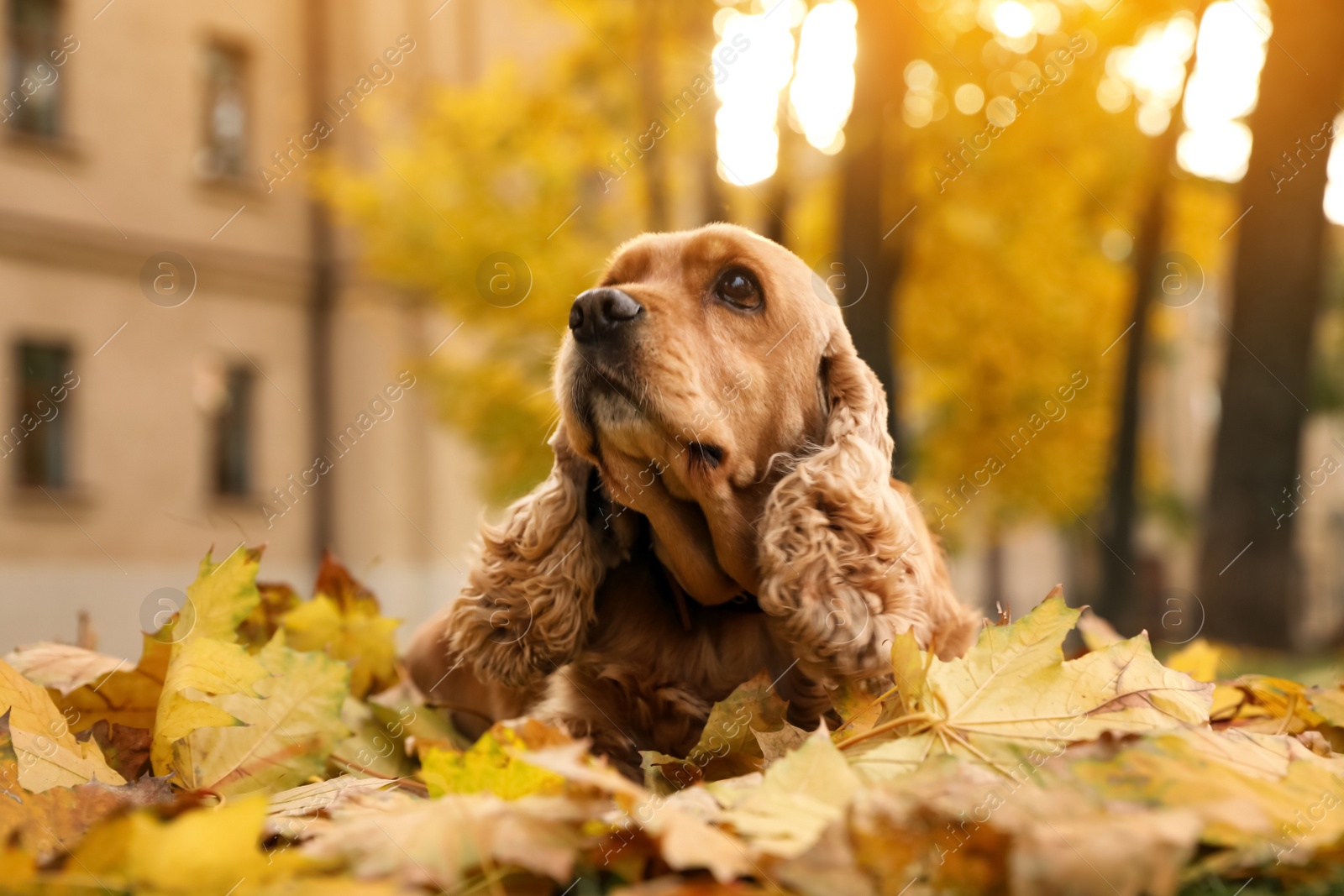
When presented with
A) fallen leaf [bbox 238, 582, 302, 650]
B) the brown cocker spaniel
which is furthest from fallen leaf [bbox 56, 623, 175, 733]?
the brown cocker spaniel

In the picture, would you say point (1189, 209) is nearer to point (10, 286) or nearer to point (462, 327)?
point (462, 327)

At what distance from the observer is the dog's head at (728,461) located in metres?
1.98

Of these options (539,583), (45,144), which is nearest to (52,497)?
(45,144)

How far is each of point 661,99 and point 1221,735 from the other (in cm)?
1102

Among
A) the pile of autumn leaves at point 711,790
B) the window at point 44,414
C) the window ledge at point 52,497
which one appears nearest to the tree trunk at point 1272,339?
the pile of autumn leaves at point 711,790

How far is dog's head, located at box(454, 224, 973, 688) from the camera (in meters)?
1.98

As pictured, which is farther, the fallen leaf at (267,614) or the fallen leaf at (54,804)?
the fallen leaf at (267,614)

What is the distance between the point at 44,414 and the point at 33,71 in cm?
465

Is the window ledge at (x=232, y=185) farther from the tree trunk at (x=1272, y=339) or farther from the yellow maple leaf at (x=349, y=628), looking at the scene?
the yellow maple leaf at (x=349, y=628)

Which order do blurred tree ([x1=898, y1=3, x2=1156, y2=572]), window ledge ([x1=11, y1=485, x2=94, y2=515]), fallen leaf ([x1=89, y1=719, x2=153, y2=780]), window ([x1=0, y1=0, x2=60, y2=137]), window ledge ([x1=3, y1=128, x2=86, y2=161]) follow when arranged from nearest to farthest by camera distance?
fallen leaf ([x1=89, y1=719, x2=153, y2=780]), blurred tree ([x1=898, y1=3, x2=1156, y2=572]), window ledge ([x1=11, y1=485, x2=94, y2=515]), window ledge ([x1=3, y1=128, x2=86, y2=161]), window ([x1=0, y1=0, x2=60, y2=137])

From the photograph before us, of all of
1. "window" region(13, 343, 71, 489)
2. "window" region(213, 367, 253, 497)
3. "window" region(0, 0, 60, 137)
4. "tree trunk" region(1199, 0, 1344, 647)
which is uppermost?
"window" region(0, 0, 60, 137)

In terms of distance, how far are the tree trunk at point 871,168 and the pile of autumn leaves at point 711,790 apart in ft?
20.1

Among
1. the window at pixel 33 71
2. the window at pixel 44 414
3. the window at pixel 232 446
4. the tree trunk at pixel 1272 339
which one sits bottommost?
the window at pixel 232 446

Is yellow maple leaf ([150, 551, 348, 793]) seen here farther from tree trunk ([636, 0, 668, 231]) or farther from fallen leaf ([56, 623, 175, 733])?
tree trunk ([636, 0, 668, 231])
